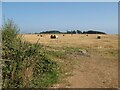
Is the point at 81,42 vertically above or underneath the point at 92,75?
underneath

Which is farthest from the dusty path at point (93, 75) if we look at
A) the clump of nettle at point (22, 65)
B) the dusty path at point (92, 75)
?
the clump of nettle at point (22, 65)

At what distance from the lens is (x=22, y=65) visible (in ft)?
30.9

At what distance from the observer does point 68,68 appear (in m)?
12.4

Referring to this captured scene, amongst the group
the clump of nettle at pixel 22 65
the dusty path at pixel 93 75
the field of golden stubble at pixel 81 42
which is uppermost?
the clump of nettle at pixel 22 65

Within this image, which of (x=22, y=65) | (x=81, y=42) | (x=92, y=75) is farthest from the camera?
(x=81, y=42)

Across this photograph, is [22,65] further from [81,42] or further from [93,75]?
[81,42]

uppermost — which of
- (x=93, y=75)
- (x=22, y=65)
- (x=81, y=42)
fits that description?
(x=22, y=65)

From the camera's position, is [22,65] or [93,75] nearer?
[22,65]

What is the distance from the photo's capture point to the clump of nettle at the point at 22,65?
30.2 feet

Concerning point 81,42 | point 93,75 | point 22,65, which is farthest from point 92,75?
point 81,42

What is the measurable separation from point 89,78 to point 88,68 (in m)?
1.74

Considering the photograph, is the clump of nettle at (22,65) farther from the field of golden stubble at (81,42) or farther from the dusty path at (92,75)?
the field of golden stubble at (81,42)

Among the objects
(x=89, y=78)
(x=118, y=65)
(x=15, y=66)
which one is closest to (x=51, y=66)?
(x=89, y=78)

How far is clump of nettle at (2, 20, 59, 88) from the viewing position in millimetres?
9219
